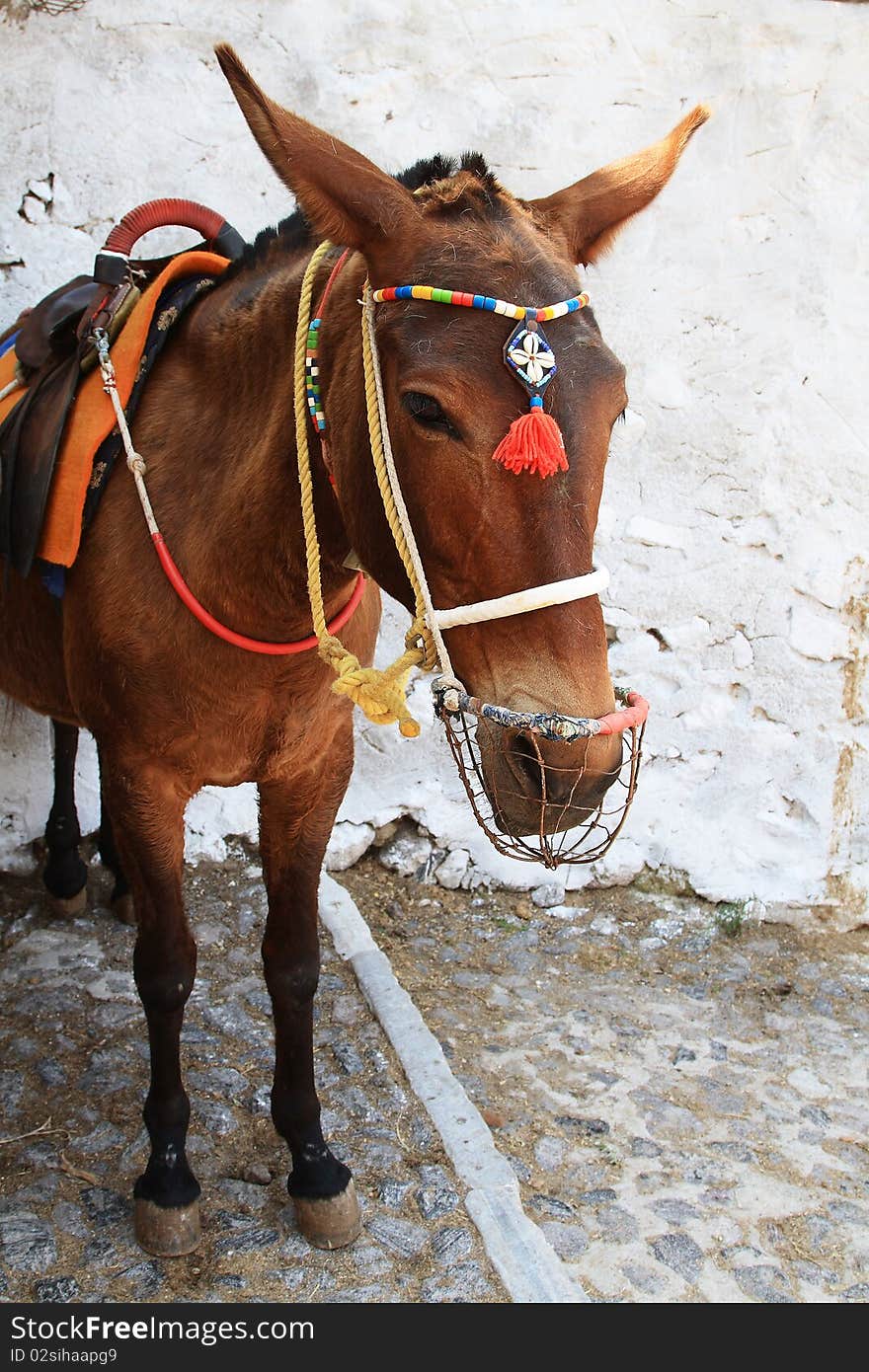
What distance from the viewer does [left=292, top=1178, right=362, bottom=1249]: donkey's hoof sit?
2.74 m

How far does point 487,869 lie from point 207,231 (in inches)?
105

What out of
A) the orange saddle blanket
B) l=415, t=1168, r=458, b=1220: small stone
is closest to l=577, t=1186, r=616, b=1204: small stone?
l=415, t=1168, r=458, b=1220: small stone

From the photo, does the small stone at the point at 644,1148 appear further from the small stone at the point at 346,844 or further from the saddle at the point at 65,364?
the saddle at the point at 65,364

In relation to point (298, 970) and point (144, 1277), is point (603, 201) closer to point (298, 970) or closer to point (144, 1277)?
point (298, 970)

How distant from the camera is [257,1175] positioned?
2.97m

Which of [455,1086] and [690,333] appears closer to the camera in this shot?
[455,1086]

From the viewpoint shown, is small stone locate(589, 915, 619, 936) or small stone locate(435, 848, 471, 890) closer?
small stone locate(589, 915, 619, 936)

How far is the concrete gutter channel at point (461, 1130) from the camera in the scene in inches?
103

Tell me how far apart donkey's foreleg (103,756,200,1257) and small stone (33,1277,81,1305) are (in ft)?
0.63

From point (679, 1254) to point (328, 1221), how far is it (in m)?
0.87

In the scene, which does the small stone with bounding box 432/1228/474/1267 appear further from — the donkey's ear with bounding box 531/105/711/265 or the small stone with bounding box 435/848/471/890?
the donkey's ear with bounding box 531/105/711/265

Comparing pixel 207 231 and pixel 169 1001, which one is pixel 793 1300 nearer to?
pixel 169 1001
